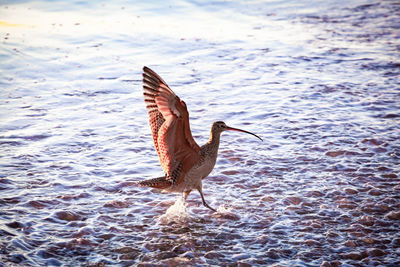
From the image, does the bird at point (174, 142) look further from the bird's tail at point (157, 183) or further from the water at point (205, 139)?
the water at point (205, 139)

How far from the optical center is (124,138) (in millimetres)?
7082

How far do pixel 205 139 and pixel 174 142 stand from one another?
2.07m

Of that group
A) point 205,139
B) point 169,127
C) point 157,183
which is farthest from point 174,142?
point 205,139

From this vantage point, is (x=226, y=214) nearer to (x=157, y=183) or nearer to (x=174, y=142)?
(x=157, y=183)

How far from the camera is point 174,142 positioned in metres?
4.97

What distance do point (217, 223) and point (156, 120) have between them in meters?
1.14

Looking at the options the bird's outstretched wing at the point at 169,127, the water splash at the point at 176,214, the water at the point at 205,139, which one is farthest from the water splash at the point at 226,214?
the bird's outstretched wing at the point at 169,127

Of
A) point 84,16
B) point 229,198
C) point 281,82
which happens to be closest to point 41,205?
point 229,198

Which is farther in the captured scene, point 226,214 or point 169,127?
point 226,214

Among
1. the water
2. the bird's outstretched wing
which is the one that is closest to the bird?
the bird's outstretched wing

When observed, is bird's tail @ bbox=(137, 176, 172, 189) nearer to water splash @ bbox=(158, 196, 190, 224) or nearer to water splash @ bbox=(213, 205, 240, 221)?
water splash @ bbox=(158, 196, 190, 224)

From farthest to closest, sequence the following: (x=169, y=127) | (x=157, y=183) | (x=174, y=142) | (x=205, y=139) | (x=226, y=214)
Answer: (x=205, y=139)
(x=226, y=214)
(x=157, y=183)
(x=174, y=142)
(x=169, y=127)

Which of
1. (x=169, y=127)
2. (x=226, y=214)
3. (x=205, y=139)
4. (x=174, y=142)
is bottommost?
(x=226, y=214)

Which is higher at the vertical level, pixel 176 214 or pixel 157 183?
pixel 157 183
